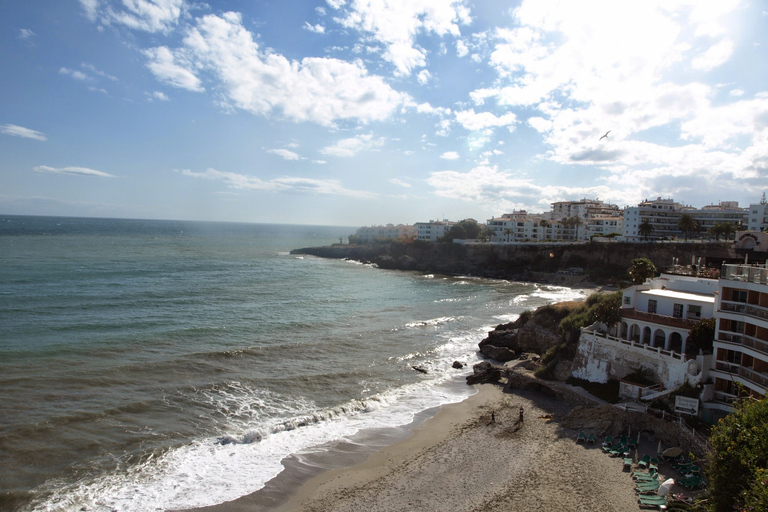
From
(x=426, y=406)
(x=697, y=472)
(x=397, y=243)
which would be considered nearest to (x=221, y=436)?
(x=426, y=406)

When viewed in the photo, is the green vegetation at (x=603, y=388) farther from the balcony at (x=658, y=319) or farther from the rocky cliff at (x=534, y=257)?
the rocky cliff at (x=534, y=257)

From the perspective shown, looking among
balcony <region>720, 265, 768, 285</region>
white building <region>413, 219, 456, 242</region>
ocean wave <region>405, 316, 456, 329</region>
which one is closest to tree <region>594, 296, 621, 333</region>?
balcony <region>720, 265, 768, 285</region>

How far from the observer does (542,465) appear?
19812mm

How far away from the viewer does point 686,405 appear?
20906 millimetres

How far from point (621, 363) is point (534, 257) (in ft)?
240

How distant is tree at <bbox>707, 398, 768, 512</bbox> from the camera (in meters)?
11.9

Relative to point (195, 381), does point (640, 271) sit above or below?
above

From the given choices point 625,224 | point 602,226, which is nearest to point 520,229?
point 602,226

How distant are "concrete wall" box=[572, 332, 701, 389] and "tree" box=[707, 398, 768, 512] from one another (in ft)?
32.4

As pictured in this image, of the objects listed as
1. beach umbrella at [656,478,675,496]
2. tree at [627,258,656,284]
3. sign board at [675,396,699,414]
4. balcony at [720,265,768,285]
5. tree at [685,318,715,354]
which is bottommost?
beach umbrella at [656,478,675,496]

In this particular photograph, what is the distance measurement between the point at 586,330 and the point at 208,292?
50.9 m

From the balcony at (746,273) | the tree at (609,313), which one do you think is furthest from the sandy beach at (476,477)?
the balcony at (746,273)

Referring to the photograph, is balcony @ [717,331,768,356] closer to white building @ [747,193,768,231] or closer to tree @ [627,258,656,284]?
tree @ [627,258,656,284]

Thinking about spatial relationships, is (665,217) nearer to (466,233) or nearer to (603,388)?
(466,233)
